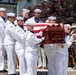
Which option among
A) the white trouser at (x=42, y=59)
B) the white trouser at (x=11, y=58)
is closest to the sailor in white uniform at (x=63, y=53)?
the white trouser at (x=11, y=58)

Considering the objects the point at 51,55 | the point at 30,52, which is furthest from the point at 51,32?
the point at 51,55

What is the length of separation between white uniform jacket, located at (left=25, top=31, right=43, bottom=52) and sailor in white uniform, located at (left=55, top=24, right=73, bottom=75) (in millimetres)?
777

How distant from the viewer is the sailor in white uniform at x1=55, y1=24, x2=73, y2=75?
33.8 ft

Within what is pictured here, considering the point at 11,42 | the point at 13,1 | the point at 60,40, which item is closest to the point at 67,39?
the point at 60,40

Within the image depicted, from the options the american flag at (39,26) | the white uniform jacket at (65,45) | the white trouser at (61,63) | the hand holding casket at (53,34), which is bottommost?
the white trouser at (61,63)

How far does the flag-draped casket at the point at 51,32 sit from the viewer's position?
9.93 metres

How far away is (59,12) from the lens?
32.2 metres

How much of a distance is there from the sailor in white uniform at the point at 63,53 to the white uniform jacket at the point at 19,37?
1036mm

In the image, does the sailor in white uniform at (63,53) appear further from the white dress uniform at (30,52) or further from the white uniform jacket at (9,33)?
the white uniform jacket at (9,33)

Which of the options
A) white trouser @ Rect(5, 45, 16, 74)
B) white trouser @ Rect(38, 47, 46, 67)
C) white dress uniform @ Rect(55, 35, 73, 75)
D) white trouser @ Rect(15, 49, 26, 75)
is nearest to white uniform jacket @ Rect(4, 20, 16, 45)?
white trouser @ Rect(5, 45, 16, 74)

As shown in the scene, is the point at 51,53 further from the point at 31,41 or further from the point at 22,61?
the point at 31,41

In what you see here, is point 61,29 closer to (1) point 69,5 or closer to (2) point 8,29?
(2) point 8,29

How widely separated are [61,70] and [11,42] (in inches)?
62.9

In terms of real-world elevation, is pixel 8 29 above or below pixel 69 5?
below
